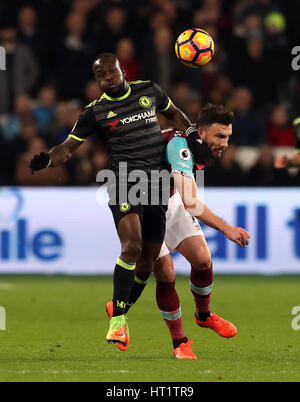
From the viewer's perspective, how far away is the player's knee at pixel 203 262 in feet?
26.8

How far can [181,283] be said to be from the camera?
13648 millimetres

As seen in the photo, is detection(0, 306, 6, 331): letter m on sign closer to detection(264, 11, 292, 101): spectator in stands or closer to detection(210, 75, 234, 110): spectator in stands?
detection(210, 75, 234, 110): spectator in stands

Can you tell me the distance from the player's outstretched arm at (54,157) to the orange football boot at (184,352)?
5.44ft

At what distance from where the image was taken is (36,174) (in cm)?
1434

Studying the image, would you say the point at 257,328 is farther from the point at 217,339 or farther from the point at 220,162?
the point at 220,162

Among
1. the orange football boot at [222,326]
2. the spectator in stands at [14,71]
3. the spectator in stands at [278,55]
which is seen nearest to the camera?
the orange football boot at [222,326]

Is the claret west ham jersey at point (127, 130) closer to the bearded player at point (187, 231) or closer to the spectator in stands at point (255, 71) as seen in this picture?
the bearded player at point (187, 231)

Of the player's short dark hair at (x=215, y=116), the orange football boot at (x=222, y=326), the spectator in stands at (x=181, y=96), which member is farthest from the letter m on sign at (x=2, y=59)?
the orange football boot at (x=222, y=326)

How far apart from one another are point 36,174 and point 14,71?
6.92 ft

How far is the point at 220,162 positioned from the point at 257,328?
516 cm

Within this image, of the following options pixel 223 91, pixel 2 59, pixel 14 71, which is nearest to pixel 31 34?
pixel 14 71

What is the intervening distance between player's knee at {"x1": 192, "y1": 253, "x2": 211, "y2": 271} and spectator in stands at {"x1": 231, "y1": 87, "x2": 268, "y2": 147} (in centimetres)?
752

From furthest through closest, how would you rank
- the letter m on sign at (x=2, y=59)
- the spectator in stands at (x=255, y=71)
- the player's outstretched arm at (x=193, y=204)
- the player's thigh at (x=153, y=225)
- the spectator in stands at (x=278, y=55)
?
the spectator in stands at (x=278, y=55), the spectator in stands at (x=255, y=71), the letter m on sign at (x=2, y=59), the player's thigh at (x=153, y=225), the player's outstretched arm at (x=193, y=204)

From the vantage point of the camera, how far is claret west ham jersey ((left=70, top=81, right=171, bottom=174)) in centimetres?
811
